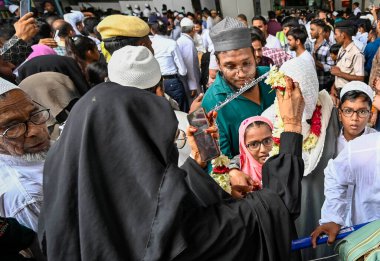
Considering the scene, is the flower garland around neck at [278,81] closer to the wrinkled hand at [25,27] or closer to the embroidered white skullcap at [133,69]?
the embroidered white skullcap at [133,69]

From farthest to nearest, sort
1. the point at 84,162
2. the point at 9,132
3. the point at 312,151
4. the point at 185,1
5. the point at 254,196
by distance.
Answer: the point at 185,1 < the point at 312,151 < the point at 9,132 < the point at 254,196 < the point at 84,162

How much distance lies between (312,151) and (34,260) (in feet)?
5.10

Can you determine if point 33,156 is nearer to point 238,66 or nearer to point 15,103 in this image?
point 15,103

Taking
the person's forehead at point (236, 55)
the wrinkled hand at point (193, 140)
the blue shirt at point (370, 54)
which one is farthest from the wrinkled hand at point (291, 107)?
the blue shirt at point (370, 54)

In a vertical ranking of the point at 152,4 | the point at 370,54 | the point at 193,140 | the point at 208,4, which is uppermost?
the point at 152,4

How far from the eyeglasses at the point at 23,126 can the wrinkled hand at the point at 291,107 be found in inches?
45.6

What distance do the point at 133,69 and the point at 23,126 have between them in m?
0.60

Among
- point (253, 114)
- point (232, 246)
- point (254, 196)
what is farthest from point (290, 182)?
point (253, 114)

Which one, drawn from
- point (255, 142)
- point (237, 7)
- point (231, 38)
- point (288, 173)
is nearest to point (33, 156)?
point (288, 173)

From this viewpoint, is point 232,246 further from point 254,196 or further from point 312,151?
point 312,151

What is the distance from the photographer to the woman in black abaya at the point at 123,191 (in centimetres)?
87

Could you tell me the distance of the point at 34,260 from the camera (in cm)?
134

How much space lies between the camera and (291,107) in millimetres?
1318

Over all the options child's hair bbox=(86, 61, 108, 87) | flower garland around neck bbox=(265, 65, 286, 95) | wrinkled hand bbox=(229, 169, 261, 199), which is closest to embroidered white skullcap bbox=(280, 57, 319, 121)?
flower garland around neck bbox=(265, 65, 286, 95)
